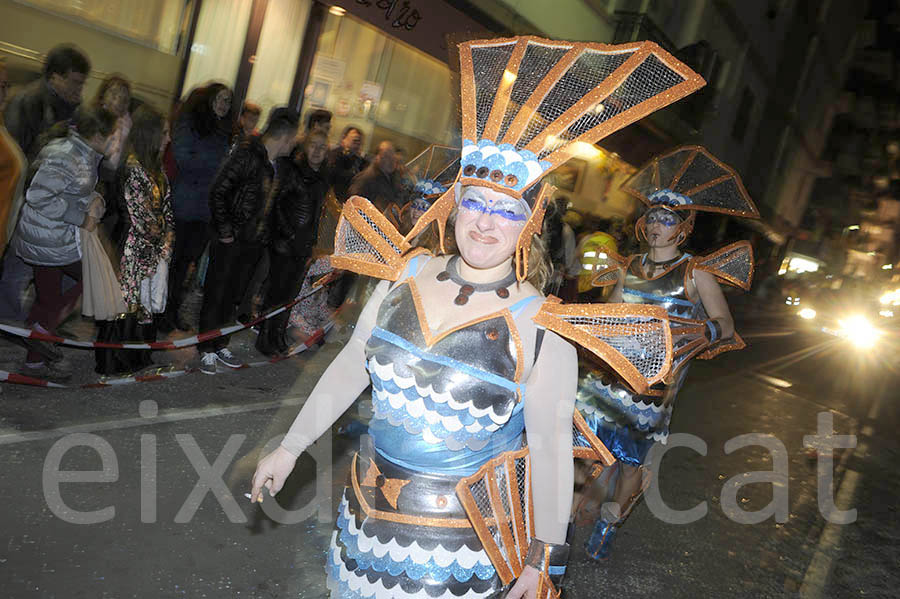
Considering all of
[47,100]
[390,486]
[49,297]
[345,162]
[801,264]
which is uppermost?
[801,264]

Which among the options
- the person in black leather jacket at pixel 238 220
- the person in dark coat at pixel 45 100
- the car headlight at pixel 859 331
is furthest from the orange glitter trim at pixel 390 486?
the car headlight at pixel 859 331

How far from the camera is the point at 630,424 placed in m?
4.85

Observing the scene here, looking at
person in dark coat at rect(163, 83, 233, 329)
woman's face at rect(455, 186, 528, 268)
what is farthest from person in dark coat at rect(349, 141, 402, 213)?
woman's face at rect(455, 186, 528, 268)

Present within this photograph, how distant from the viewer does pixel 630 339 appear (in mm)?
2127

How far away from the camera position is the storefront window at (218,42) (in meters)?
9.49

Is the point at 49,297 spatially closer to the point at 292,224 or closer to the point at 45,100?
the point at 45,100

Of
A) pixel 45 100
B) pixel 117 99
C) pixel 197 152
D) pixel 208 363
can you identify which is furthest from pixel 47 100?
pixel 208 363

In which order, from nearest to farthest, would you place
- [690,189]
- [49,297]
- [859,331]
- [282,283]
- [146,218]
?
[690,189] < [49,297] < [146,218] < [282,283] < [859,331]

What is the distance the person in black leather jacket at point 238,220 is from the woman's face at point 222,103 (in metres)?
0.39

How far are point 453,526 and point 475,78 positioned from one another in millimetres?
1329

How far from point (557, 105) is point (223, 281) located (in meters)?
5.18

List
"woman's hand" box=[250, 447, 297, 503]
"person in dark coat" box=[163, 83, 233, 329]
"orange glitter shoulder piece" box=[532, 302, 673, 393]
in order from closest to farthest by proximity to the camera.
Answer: "orange glitter shoulder piece" box=[532, 302, 673, 393] → "woman's hand" box=[250, 447, 297, 503] → "person in dark coat" box=[163, 83, 233, 329]

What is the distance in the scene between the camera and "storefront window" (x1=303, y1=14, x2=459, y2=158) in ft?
37.1

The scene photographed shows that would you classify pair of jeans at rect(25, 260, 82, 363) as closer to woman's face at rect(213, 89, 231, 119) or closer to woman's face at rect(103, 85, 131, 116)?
woman's face at rect(103, 85, 131, 116)
